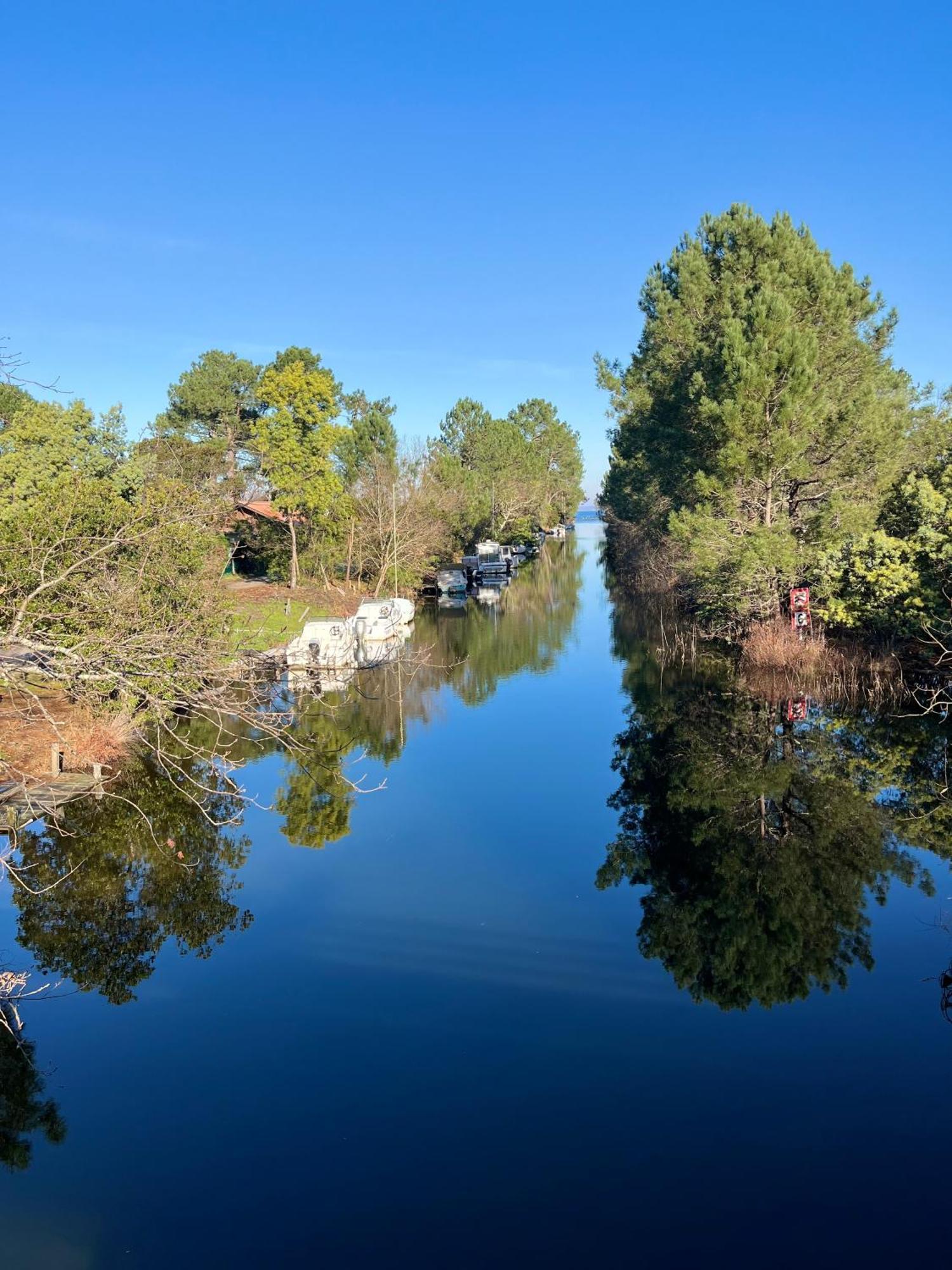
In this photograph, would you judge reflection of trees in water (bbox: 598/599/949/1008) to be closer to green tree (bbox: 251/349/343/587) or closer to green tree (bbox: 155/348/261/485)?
green tree (bbox: 251/349/343/587)

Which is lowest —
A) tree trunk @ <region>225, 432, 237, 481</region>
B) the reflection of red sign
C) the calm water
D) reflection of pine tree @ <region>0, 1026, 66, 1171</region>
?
reflection of pine tree @ <region>0, 1026, 66, 1171</region>

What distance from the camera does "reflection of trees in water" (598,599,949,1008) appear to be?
12.1 metres

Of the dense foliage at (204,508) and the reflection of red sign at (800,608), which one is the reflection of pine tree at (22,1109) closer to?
the dense foliage at (204,508)

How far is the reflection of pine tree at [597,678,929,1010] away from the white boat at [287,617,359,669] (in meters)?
11.5

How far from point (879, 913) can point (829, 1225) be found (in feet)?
21.3

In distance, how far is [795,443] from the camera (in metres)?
26.2

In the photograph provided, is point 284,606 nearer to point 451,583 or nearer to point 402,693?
point 402,693

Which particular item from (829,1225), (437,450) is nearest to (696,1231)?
(829,1225)

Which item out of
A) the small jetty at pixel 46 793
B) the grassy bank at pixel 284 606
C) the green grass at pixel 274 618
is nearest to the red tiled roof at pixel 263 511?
the grassy bank at pixel 284 606

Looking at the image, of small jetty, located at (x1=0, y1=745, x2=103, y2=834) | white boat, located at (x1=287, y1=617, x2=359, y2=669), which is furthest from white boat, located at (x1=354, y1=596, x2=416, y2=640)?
small jetty, located at (x1=0, y1=745, x2=103, y2=834)

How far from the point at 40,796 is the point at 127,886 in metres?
3.60

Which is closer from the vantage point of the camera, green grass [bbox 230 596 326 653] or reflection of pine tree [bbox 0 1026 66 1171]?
reflection of pine tree [bbox 0 1026 66 1171]

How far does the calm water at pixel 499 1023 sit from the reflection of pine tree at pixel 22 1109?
4 centimetres

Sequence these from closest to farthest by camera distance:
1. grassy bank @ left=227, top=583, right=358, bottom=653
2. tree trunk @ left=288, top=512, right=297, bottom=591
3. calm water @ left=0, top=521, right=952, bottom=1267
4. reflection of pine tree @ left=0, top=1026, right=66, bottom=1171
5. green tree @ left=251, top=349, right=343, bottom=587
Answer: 1. calm water @ left=0, top=521, right=952, bottom=1267
2. reflection of pine tree @ left=0, top=1026, right=66, bottom=1171
3. grassy bank @ left=227, top=583, right=358, bottom=653
4. green tree @ left=251, top=349, right=343, bottom=587
5. tree trunk @ left=288, top=512, right=297, bottom=591
